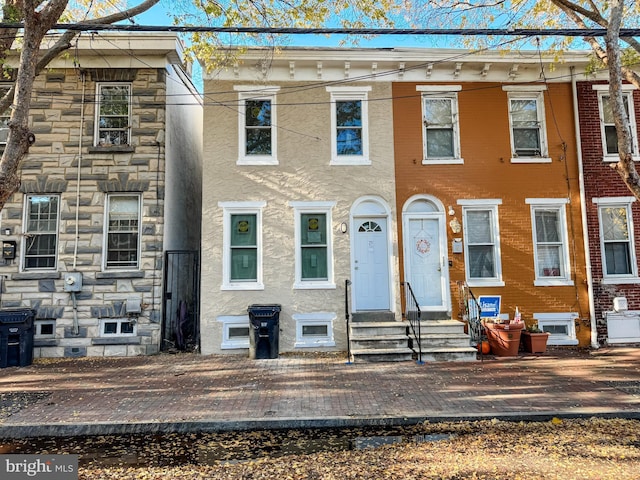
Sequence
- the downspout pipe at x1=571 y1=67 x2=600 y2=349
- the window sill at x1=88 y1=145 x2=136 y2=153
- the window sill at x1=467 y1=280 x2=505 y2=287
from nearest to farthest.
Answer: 1. the window sill at x1=88 y1=145 x2=136 y2=153
2. the downspout pipe at x1=571 y1=67 x2=600 y2=349
3. the window sill at x1=467 y1=280 x2=505 y2=287

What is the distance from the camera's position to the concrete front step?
851cm

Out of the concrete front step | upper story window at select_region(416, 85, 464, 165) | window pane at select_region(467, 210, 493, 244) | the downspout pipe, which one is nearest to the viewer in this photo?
the concrete front step

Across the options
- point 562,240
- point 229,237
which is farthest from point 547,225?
point 229,237

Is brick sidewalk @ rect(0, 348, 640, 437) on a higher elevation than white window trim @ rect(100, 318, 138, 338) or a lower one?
lower

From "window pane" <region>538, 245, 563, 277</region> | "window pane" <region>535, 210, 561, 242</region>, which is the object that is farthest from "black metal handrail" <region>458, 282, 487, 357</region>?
"window pane" <region>535, 210, 561, 242</region>

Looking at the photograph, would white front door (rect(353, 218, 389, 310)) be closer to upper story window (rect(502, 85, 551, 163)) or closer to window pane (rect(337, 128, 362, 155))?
window pane (rect(337, 128, 362, 155))

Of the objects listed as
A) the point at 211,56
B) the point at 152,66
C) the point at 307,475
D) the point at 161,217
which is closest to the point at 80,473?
the point at 307,475

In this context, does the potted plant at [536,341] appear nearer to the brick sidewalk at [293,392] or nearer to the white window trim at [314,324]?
the brick sidewalk at [293,392]

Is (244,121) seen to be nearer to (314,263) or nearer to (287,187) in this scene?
(287,187)

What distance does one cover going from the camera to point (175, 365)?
8.53m

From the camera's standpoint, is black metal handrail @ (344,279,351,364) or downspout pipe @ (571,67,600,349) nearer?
black metal handrail @ (344,279,351,364)

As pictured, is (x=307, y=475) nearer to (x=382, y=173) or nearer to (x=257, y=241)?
(x=257, y=241)

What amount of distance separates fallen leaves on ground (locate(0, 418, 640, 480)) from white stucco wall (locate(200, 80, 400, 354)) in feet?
14.6

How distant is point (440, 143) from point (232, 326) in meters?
6.75
